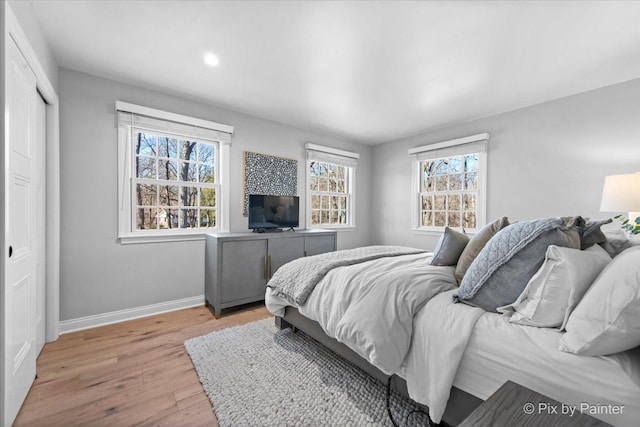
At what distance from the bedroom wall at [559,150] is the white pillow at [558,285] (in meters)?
2.44

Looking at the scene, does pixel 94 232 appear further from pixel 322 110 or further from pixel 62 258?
pixel 322 110

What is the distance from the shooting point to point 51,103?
2.33m

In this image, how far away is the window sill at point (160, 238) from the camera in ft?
9.30

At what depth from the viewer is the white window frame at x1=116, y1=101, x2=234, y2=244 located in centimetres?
281

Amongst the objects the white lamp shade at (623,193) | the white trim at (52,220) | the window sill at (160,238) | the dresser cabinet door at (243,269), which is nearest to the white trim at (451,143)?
the white lamp shade at (623,193)

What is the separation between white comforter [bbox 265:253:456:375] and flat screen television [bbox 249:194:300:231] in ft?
5.84

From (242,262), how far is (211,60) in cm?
197

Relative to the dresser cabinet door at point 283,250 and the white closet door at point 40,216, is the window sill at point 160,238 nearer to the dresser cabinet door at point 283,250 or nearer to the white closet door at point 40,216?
the white closet door at point 40,216

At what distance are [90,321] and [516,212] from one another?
4.79 meters

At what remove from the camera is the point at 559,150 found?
3.11m

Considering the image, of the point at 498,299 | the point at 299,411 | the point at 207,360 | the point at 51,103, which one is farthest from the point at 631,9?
the point at 51,103

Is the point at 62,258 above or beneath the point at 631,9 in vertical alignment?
beneath

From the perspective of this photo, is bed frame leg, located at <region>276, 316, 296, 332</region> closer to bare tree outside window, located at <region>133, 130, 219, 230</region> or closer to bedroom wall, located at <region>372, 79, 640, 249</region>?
bare tree outside window, located at <region>133, 130, 219, 230</region>

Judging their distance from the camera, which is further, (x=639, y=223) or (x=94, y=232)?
(x=94, y=232)
